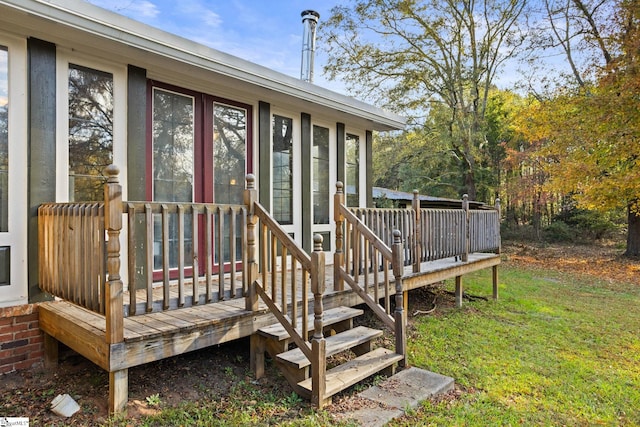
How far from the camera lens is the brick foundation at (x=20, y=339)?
10.3 ft

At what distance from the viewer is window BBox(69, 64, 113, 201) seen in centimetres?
364

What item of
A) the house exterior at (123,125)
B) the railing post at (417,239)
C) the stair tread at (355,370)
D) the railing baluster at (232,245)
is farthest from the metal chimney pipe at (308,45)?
the stair tread at (355,370)

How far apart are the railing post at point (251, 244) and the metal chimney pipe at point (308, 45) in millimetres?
4375

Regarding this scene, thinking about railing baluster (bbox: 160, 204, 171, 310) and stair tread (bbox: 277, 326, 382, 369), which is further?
stair tread (bbox: 277, 326, 382, 369)

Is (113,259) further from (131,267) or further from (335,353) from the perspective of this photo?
(335,353)

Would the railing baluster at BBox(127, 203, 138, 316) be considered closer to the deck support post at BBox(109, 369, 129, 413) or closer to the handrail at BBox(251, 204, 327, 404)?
the deck support post at BBox(109, 369, 129, 413)

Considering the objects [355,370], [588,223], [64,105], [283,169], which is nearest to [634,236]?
[588,223]

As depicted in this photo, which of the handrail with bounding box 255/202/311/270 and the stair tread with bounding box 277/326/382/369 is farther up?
the handrail with bounding box 255/202/311/270

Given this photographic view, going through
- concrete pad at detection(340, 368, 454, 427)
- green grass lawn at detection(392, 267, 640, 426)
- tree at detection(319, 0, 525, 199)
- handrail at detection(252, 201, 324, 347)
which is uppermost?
tree at detection(319, 0, 525, 199)

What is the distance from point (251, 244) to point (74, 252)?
4.33 feet

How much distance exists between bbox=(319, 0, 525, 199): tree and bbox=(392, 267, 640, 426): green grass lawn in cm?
918

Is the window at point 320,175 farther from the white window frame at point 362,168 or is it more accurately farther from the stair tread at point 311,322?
the stair tread at point 311,322

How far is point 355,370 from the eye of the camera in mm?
3221

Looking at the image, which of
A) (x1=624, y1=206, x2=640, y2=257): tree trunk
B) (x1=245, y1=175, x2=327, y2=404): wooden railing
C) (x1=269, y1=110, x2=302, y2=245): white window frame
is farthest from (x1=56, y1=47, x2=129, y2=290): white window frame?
(x1=624, y1=206, x2=640, y2=257): tree trunk
